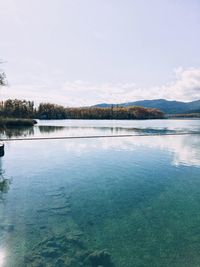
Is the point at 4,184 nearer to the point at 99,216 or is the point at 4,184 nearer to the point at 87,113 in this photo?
the point at 99,216

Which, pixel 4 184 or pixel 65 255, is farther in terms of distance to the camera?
pixel 4 184

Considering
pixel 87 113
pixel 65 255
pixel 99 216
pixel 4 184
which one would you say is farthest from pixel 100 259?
pixel 87 113

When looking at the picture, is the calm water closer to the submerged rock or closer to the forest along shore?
the submerged rock

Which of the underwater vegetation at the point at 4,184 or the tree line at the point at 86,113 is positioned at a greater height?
the tree line at the point at 86,113

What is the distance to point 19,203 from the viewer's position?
861cm

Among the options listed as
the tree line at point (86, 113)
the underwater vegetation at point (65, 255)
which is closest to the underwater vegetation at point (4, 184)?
the underwater vegetation at point (65, 255)

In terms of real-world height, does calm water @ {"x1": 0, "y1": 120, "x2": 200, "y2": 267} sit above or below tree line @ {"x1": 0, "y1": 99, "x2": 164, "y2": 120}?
below

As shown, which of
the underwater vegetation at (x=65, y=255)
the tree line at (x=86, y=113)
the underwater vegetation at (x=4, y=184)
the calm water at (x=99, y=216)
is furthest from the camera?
the tree line at (x=86, y=113)

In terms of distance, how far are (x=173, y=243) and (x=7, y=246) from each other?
196 inches

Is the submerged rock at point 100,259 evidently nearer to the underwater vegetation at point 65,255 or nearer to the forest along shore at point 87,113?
the underwater vegetation at point 65,255

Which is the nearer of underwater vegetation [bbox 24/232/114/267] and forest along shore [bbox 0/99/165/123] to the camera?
underwater vegetation [bbox 24/232/114/267]

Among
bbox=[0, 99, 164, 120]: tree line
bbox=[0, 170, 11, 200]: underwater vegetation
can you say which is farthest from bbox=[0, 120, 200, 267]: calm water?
bbox=[0, 99, 164, 120]: tree line

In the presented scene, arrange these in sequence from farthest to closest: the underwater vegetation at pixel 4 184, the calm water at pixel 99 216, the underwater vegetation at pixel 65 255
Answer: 1. the underwater vegetation at pixel 4 184
2. the calm water at pixel 99 216
3. the underwater vegetation at pixel 65 255

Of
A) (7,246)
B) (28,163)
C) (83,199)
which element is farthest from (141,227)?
(28,163)
